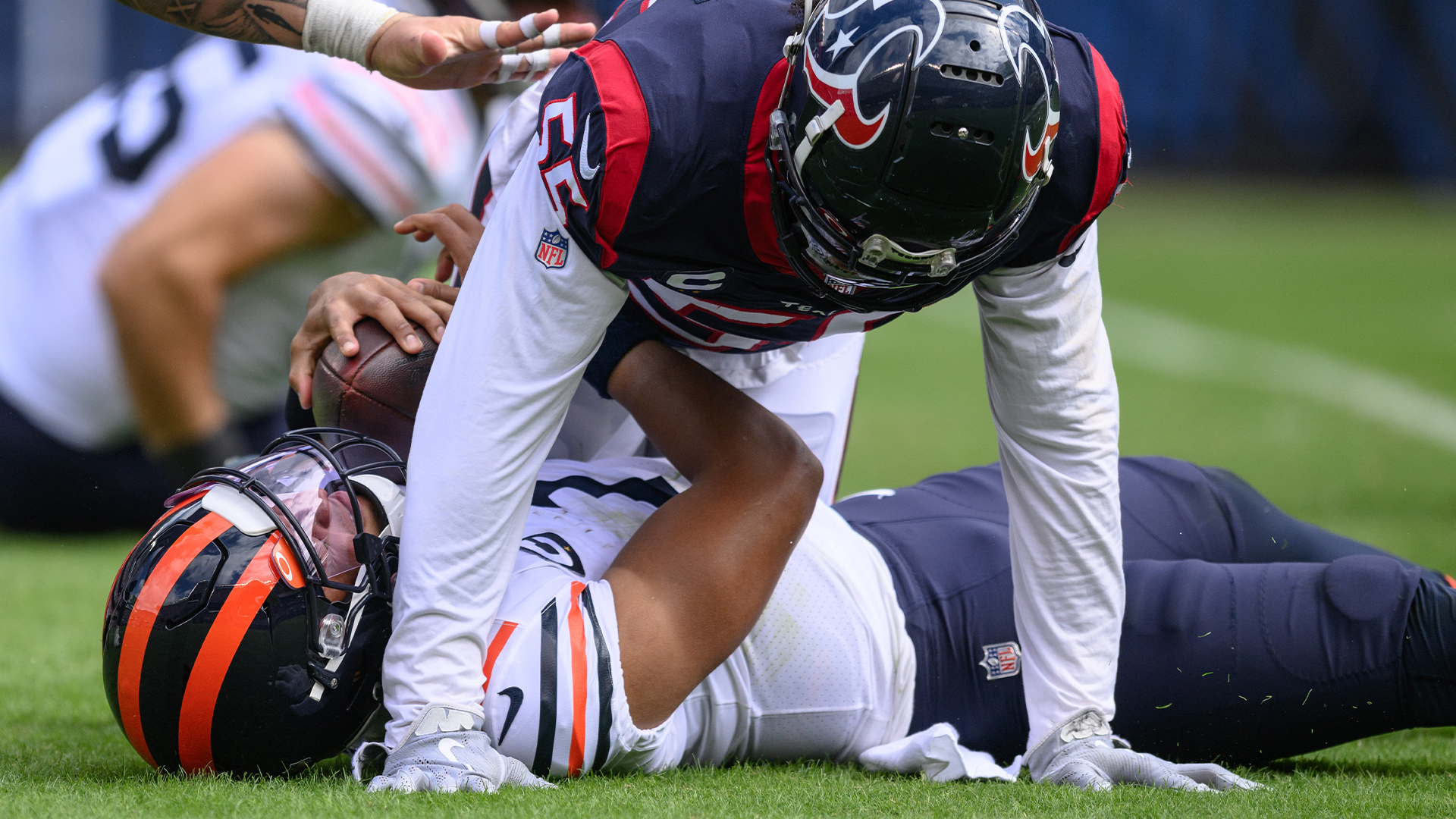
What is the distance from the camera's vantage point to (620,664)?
2.20m

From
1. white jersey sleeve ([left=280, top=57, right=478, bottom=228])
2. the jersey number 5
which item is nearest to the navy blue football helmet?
the jersey number 5

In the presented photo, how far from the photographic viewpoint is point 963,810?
6.70 ft

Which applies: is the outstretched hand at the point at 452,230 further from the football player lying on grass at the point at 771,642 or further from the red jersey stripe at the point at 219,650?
the red jersey stripe at the point at 219,650

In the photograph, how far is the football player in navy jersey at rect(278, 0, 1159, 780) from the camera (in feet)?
6.36

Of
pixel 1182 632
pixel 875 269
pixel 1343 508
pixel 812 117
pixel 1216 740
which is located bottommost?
pixel 1343 508

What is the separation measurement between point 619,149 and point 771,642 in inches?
36.0

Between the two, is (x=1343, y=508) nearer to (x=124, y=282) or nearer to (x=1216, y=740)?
(x=1216, y=740)

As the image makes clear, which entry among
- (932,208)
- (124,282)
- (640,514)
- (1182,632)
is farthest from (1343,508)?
(124,282)

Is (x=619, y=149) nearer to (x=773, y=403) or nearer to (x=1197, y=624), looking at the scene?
(x=773, y=403)

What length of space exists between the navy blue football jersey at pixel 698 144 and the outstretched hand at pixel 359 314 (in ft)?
1.69

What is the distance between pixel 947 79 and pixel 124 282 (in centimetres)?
365

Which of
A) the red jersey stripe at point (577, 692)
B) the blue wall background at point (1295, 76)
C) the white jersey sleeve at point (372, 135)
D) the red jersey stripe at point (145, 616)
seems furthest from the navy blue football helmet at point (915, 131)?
the blue wall background at point (1295, 76)

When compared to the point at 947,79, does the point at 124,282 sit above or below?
below

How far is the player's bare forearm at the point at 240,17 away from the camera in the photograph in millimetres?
2713
